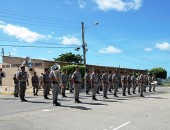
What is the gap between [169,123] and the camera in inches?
474

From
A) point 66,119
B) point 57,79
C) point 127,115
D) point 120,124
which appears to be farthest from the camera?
point 57,79

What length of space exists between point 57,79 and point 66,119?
4.62 meters

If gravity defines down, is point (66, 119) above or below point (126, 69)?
below

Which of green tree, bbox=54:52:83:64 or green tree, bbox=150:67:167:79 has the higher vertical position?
green tree, bbox=54:52:83:64

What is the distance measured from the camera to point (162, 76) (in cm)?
8569

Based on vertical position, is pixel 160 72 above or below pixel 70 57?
below

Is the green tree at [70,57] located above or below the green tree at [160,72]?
above

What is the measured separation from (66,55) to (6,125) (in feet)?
243

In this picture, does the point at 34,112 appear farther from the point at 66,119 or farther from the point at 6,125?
the point at 6,125

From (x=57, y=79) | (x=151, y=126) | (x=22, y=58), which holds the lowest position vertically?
(x=151, y=126)

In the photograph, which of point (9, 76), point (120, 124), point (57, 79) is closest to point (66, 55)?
point (9, 76)

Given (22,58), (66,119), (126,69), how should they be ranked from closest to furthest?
(66,119)
(22,58)
(126,69)

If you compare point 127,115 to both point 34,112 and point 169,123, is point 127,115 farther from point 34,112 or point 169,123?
point 34,112

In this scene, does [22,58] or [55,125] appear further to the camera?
[22,58]
